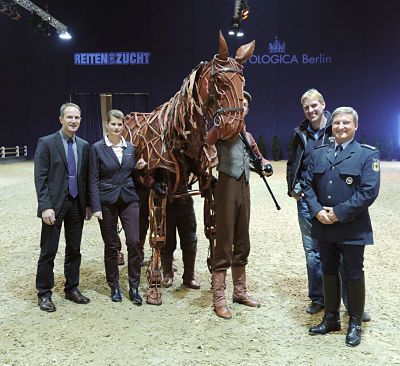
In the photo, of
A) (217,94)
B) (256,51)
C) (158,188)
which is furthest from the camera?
(256,51)

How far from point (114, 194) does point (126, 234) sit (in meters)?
0.36

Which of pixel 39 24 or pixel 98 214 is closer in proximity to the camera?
pixel 98 214

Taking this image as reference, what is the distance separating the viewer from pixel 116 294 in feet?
10.3

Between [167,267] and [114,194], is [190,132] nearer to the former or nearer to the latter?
[114,194]

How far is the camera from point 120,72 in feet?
53.2

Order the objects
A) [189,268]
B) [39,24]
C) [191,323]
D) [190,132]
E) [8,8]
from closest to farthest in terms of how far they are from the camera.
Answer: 1. [191,323]
2. [190,132]
3. [189,268]
4. [8,8]
5. [39,24]

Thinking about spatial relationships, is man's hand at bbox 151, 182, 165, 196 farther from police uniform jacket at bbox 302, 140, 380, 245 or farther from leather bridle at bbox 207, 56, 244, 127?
police uniform jacket at bbox 302, 140, 380, 245

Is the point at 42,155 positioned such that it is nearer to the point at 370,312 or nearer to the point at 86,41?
the point at 370,312

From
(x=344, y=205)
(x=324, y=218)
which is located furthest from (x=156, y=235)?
(x=344, y=205)

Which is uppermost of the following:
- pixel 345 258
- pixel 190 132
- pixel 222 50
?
pixel 222 50

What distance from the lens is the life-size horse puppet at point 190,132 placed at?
8.14ft

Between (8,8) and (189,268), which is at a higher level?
(8,8)

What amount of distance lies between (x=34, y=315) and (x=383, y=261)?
11.6ft

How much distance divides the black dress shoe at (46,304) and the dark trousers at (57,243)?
0.04m
